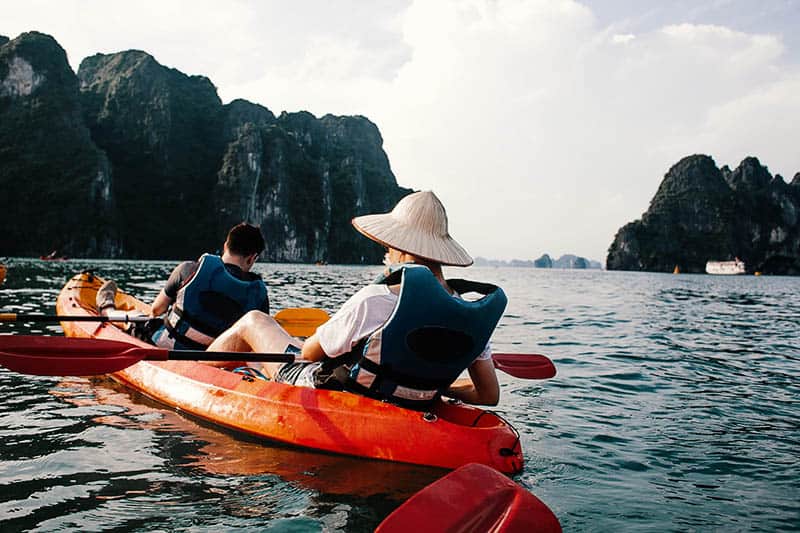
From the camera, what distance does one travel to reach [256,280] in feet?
17.1

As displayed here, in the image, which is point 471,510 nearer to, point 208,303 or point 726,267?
point 208,303

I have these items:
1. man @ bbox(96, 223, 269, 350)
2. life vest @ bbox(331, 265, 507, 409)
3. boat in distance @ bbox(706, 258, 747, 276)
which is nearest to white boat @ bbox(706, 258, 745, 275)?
boat in distance @ bbox(706, 258, 747, 276)

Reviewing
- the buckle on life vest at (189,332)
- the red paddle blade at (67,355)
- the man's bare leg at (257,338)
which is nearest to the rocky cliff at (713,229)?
the buckle on life vest at (189,332)

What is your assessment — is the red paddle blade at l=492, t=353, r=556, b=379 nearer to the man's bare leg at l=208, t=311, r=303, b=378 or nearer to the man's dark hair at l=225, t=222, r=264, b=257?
the man's bare leg at l=208, t=311, r=303, b=378

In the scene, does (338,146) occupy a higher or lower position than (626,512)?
higher

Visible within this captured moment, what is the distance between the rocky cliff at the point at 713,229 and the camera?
135 meters

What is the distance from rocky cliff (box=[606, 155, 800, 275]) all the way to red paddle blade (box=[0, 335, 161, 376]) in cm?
14616

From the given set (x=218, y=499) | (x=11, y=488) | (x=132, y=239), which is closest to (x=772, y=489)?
(x=218, y=499)

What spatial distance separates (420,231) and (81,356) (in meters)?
2.84

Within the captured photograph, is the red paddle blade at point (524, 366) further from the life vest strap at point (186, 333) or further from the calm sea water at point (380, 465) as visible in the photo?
the life vest strap at point (186, 333)

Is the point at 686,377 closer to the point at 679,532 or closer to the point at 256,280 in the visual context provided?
the point at 679,532

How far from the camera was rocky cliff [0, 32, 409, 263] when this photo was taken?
Result: 8925 centimetres

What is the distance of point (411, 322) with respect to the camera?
311 centimetres

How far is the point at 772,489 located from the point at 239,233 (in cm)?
448
